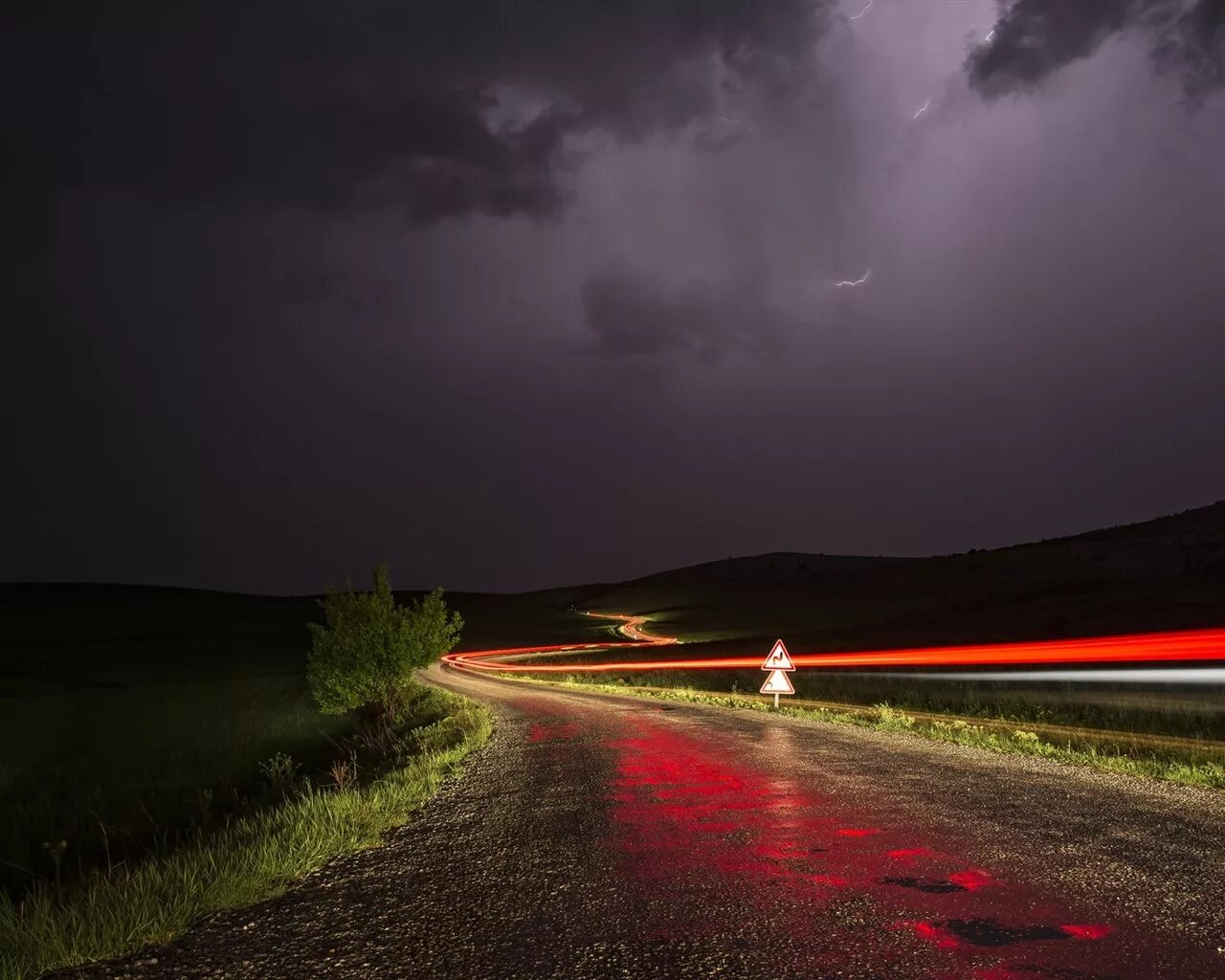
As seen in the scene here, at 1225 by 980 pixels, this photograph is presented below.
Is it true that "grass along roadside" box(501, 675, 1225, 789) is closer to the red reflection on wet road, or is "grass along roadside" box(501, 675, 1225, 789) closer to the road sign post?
the road sign post

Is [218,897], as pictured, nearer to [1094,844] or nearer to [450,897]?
[450,897]

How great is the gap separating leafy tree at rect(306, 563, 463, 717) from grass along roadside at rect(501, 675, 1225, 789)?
13.1m

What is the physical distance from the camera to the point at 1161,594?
186ft

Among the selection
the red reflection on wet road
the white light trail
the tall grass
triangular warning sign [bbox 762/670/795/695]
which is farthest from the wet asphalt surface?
triangular warning sign [bbox 762/670/795/695]

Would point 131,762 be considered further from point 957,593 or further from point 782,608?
point 782,608

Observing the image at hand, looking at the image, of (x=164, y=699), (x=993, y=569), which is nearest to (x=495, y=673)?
(x=164, y=699)

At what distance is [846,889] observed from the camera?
5.32 metres

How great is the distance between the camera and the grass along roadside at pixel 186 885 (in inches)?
175

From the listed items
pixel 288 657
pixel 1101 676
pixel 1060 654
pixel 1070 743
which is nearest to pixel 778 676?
pixel 1101 676

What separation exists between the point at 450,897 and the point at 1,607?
11939 centimetres

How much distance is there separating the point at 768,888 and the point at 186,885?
3.66 meters

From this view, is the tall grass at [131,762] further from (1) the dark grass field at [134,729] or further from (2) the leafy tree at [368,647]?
(2) the leafy tree at [368,647]

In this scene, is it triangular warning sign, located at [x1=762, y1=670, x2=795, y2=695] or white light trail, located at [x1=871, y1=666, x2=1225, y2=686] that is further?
triangular warning sign, located at [x1=762, y1=670, x2=795, y2=695]

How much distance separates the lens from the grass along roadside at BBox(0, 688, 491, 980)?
4438 millimetres
